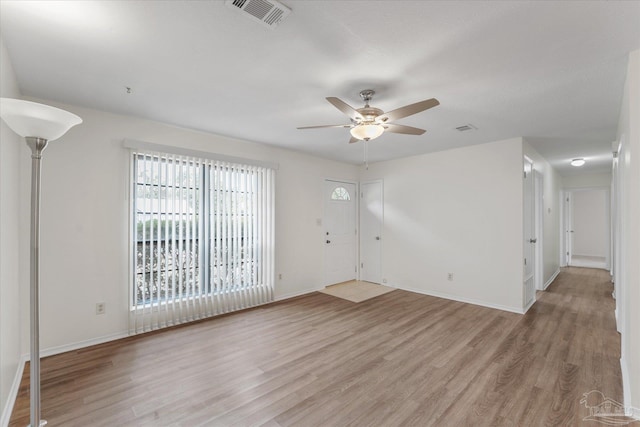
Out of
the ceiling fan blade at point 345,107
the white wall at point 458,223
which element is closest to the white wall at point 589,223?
the white wall at point 458,223

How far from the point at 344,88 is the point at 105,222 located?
2.92 metres

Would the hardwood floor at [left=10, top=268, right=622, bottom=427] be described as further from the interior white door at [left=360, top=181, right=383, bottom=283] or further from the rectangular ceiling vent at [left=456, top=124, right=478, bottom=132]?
the rectangular ceiling vent at [left=456, top=124, right=478, bottom=132]

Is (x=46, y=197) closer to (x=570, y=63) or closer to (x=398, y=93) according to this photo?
(x=398, y=93)

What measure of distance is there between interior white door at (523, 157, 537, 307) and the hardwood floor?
0.52m

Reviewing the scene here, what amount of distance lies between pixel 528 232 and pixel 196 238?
4.88 meters

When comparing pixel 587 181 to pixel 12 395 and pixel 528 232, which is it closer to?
pixel 528 232

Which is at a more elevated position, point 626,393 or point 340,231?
point 340,231

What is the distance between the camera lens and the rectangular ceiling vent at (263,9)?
59.6 inches

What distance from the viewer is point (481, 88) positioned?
8.20 ft

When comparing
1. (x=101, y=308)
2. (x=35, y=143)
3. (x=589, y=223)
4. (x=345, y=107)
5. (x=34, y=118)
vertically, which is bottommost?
(x=101, y=308)

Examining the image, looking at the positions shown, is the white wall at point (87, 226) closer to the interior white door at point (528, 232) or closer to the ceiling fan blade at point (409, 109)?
the ceiling fan blade at point (409, 109)

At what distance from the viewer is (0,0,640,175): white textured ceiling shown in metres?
1.59

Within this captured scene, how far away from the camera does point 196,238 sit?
371 centimetres

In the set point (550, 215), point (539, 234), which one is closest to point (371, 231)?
point (539, 234)
